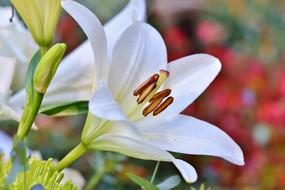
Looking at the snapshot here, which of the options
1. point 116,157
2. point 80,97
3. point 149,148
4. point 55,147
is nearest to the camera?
point 149,148

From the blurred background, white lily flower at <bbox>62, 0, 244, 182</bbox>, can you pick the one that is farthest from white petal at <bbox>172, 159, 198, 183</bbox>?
the blurred background

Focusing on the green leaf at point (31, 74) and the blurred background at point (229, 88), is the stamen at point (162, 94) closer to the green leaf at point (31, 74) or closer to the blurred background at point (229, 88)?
the green leaf at point (31, 74)

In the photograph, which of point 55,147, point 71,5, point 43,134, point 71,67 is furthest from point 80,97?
point 43,134

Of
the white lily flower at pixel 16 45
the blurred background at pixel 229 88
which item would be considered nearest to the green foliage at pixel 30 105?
the white lily flower at pixel 16 45

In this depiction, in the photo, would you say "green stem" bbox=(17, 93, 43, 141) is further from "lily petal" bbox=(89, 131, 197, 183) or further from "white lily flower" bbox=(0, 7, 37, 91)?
"white lily flower" bbox=(0, 7, 37, 91)

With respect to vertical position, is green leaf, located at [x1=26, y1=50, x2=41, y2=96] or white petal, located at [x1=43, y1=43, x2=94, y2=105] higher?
green leaf, located at [x1=26, y1=50, x2=41, y2=96]

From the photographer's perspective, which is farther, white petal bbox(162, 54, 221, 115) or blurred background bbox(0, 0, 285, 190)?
blurred background bbox(0, 0, 285, 190)

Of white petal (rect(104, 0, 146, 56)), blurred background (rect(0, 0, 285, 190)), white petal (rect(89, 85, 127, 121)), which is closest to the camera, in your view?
white petal (rect(89, 85, 127, 121))

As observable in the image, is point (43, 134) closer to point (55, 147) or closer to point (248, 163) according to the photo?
point (55, 147)
